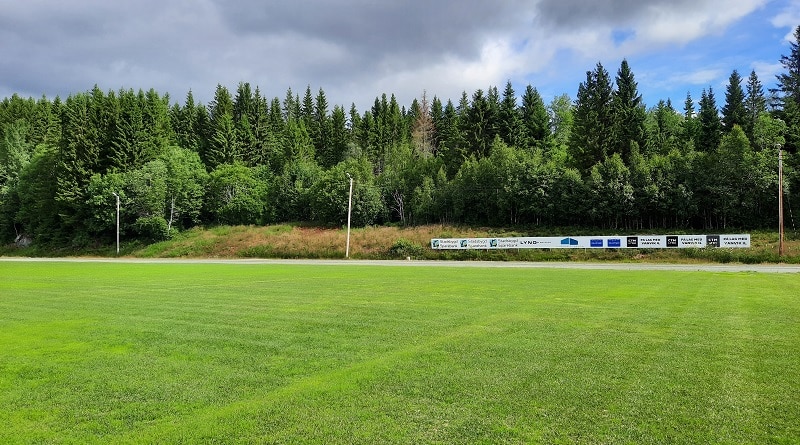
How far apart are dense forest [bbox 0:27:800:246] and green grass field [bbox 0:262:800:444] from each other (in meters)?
47.0

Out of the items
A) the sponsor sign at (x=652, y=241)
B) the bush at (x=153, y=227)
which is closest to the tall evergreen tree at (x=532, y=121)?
the sponsor sign at (x=652, y=241)

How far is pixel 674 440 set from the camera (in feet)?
15.4

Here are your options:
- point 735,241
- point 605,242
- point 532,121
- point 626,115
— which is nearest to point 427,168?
point 532,121

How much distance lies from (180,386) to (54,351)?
3813 millimetres

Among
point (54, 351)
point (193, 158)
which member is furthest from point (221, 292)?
point (193, 158)

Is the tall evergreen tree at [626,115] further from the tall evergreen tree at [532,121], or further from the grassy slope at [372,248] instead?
the grassy slope at [372,248]

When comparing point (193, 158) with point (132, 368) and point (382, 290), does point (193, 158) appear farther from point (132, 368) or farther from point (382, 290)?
point (132, 368)

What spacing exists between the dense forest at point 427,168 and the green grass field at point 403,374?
47.0m

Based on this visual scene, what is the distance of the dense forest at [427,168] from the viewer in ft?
184

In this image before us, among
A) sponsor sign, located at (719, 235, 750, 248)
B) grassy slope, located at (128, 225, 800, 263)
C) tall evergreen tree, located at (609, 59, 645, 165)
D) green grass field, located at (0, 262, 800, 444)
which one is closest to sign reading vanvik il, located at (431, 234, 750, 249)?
sponsor sign, located at (719, 235, 750, 248)

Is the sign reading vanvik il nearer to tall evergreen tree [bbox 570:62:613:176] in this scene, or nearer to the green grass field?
tall evergreen tree [bbox 570:62:613:176]

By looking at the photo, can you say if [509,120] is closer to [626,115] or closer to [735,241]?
[626,115]

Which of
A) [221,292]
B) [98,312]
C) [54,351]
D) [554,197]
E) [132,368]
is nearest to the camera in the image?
[132,368]

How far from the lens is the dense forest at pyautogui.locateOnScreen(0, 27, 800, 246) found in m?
56.1
